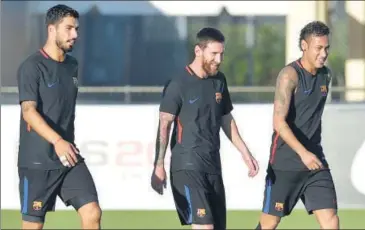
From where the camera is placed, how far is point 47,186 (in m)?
8.91

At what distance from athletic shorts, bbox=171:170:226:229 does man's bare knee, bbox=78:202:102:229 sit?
0.71 m

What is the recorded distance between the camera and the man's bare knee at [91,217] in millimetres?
8656

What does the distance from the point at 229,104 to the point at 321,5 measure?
32.1ft

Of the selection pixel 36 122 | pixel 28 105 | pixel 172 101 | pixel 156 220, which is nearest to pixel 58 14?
pixel 28 105

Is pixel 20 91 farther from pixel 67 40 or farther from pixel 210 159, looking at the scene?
pixel 210 159

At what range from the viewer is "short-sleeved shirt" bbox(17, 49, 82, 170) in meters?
8.74

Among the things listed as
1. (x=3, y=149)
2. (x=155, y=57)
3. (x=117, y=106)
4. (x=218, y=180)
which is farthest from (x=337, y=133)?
(x=155, y=57)

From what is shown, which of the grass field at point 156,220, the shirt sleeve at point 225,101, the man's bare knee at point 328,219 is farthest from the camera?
the grass field at point 156,220

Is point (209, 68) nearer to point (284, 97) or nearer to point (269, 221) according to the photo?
point (284, 97)

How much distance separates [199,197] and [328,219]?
0.97 meters

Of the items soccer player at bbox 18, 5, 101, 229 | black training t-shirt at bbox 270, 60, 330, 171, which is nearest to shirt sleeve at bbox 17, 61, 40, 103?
soccer player at bbox 18, 5, 101, 229

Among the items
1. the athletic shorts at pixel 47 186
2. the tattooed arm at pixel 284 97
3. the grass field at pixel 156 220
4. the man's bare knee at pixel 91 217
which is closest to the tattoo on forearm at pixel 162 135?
the athletic shorts at pixel 47 186

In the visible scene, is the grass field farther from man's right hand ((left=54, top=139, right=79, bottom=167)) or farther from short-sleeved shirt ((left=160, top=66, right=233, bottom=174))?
man's right hand ((left=54, top=139, right=79, bottom=167))

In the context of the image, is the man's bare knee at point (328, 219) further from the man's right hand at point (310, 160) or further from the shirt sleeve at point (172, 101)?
the shirt sleeve at point (172, 101)
